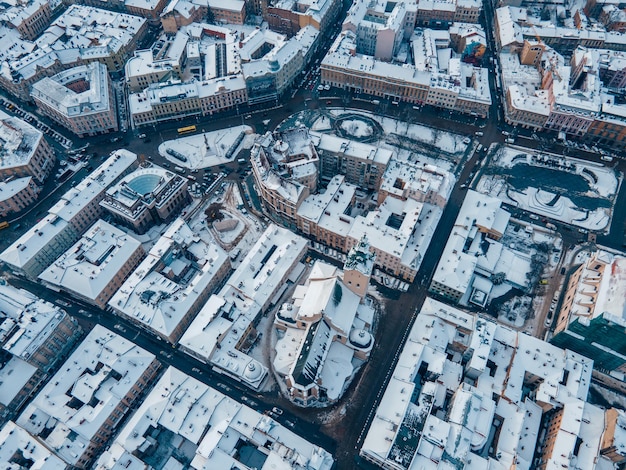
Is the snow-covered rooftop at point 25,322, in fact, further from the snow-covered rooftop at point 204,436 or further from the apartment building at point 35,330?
the snow-covered rooftop at point 204,436

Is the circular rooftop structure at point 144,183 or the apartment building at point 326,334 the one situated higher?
the circular rooftop structure at point 144,183

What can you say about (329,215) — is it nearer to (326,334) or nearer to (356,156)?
(356,156)

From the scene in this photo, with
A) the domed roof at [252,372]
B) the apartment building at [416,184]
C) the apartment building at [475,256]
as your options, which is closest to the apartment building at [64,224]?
the domed roof at [252,372]

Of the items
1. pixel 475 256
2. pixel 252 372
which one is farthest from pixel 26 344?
pixel 475 256

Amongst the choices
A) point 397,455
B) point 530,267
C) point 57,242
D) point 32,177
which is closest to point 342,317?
point 397,455

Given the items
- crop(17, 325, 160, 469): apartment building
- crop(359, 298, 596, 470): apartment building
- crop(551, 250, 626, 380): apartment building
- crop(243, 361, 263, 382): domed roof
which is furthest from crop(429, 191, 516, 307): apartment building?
crop(17, 325, 160, 469): apartment building

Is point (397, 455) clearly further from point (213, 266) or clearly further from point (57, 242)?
point (57, 242)

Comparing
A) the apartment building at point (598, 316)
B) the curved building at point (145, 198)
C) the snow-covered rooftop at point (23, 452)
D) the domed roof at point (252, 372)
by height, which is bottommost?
the snow-covered rooftop at point (23, 452)

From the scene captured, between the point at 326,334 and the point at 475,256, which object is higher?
the point at 475,256

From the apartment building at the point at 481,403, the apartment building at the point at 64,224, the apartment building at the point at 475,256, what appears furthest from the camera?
the apartment building at the point at 64,224
